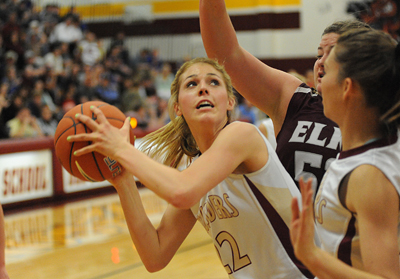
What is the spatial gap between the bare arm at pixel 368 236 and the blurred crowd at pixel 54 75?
736 cm

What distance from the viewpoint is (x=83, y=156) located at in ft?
6.73

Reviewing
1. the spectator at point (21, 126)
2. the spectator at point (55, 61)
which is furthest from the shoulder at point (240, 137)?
the spectator at point (55, 61)

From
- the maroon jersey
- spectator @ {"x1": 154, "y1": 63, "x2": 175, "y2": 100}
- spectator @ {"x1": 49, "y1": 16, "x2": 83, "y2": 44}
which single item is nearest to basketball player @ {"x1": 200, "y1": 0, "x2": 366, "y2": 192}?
the maroon jersey

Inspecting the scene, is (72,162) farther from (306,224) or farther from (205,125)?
(306,224)

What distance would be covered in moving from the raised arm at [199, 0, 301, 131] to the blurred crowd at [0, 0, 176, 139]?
248 inches

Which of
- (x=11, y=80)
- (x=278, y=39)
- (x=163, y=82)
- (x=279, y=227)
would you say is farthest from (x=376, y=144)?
(x=278, y=39)

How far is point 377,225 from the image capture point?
147cm

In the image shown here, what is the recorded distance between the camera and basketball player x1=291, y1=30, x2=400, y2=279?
1461 millimetres

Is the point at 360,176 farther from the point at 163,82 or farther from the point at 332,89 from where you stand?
the point at 163,82

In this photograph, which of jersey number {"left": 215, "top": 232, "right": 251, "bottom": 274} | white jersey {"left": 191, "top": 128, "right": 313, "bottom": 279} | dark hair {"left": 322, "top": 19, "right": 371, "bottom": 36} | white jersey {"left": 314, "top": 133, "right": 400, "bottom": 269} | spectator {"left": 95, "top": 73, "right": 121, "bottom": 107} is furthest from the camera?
spectator {"left": 95, "top": 73, "right": 121, "bottom": 107}

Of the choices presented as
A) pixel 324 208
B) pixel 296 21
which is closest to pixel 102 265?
pixel 324 208

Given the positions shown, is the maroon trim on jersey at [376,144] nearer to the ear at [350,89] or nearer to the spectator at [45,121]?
the ear at [350,89]

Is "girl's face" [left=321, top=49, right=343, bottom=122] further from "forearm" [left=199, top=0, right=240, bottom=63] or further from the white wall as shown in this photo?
the white wall

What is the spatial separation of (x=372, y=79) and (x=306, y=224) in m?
A: 0.54
